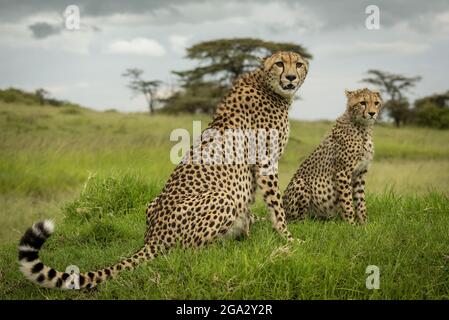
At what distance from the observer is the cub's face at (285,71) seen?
158 inches

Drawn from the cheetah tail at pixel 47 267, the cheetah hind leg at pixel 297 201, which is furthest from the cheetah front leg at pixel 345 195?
the cheetah tail at pixel 47 267

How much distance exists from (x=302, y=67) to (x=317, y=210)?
140cm

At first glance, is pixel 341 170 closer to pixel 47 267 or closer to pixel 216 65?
pixel 47 267

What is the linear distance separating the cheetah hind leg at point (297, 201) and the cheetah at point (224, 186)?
84cm

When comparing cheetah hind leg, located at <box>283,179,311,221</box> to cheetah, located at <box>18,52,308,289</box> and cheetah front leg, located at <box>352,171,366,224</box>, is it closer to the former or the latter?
cheetah front leg, located at <box>352,171,366,224</box>

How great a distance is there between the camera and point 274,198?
405 centimetres

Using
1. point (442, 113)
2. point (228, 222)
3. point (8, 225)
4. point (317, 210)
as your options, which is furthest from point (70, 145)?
point (442, 113)

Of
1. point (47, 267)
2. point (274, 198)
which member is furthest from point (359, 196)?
point (47, 267)

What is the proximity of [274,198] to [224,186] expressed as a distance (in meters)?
0.43

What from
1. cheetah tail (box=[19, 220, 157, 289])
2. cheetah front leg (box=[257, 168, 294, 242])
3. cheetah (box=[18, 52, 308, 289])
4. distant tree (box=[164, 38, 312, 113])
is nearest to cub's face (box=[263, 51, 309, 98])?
cheetah (box=[18, 52, 308, 289])

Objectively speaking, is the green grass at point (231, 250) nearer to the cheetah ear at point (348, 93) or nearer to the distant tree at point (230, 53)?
the cheetah ear at point (348, 93)

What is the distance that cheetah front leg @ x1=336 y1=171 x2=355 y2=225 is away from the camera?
4.76 metres

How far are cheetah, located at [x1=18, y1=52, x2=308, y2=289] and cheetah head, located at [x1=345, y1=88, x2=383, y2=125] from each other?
863 millimetres
